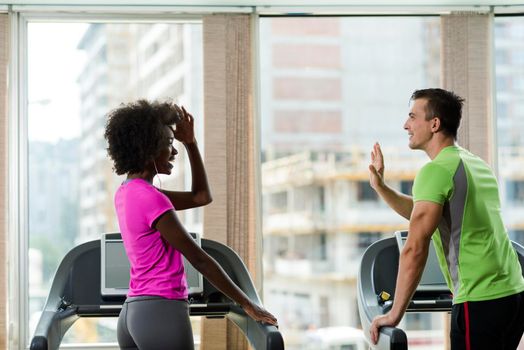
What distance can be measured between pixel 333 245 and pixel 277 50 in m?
1.41

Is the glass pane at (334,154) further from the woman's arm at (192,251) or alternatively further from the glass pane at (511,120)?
the woman's arm at (192,251)

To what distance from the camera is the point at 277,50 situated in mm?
5836

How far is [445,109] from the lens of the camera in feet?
9.16

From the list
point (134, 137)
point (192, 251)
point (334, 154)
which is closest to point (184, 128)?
point (134, 137)

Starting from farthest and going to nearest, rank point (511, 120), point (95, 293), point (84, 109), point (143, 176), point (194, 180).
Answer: point (511, 120) < point (84, 109) < point (95, 293) < point (194, 180) < point (143, 176)

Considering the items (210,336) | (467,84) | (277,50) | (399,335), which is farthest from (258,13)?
(399,335)

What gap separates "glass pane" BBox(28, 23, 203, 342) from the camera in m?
5.62

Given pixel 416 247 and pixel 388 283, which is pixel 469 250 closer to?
pixel 416 247

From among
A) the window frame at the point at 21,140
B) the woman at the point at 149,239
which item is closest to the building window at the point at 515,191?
the window frame at the point at 21,140

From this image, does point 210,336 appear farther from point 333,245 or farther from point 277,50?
point 277,50

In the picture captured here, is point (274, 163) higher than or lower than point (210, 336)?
higher

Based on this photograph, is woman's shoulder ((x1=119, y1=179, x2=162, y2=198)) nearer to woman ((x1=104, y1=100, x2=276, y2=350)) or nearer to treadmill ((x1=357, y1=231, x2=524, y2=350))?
woman ((x1=104, y1=100, x2=276, y2=350))

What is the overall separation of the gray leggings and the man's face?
96cm

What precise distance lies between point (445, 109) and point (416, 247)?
1.64 feet
